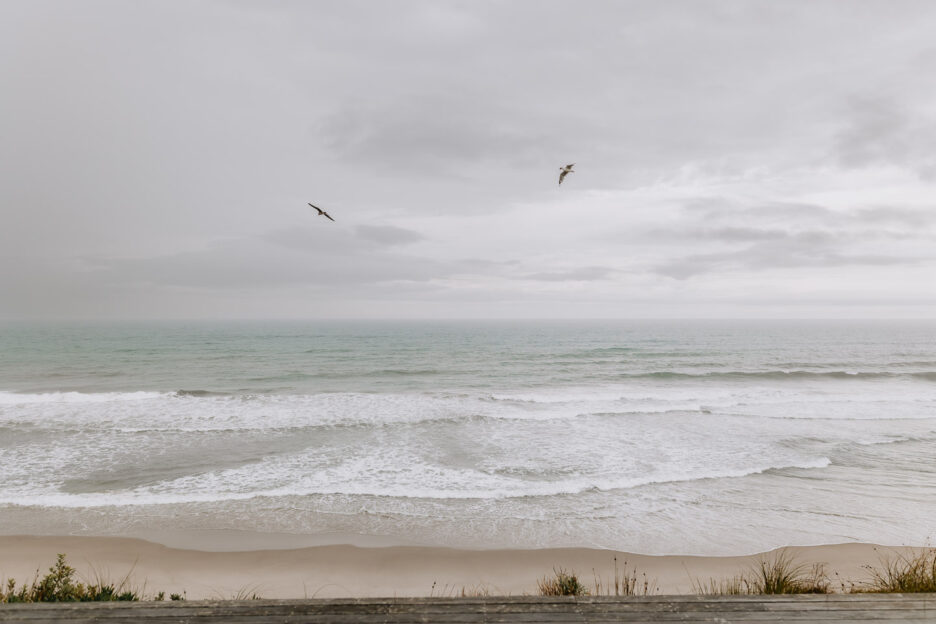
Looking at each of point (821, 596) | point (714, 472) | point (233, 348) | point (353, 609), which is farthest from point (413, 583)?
point (233, 348)

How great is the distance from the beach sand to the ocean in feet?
1.38

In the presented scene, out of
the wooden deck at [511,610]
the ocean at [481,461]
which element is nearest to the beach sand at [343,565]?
the ocean at [481,461]

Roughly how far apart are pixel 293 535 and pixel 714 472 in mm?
10495

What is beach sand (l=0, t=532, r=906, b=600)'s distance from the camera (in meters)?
7.28

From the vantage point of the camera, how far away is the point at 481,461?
13234mm

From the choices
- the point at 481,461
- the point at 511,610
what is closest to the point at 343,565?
the point at 511,610

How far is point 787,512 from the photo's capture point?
32.1ft

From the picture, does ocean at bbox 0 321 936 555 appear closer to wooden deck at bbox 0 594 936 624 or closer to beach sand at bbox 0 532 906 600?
beach sand at bbox 0 532 906 600

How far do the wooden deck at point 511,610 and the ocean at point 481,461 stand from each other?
203 inches

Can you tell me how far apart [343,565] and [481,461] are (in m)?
5.81

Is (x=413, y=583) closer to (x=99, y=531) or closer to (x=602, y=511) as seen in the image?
(x=602, y=511)

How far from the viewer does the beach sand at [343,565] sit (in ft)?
23.9

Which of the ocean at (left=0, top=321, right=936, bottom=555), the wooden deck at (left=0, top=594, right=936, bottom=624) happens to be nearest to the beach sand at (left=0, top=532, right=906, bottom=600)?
the ocean at (left=0, top=321, right=936, bottom=555)

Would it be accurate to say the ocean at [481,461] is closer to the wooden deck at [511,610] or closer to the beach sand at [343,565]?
the beach sand at [343,565]
